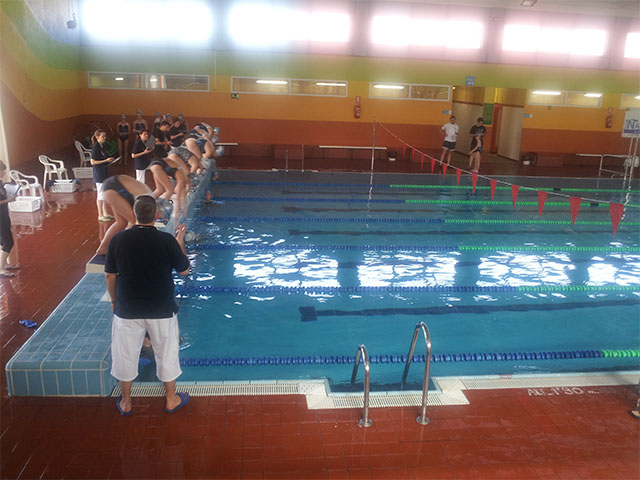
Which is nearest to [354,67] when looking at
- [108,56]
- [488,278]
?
[108,56]

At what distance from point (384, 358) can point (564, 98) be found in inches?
643

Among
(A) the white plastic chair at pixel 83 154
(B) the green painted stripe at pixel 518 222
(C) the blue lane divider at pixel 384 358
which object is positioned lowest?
(C) the blue lane divider at pixel 384 358

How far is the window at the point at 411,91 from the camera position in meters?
16.9

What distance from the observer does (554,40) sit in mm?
16844

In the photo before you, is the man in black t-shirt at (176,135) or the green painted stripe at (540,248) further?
the man in black t-shirt at (176,135)

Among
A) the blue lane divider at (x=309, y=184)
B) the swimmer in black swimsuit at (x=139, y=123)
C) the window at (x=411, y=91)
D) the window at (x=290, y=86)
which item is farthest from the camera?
the window at (x=411, y=91)

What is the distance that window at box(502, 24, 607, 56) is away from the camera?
1664 centimetres

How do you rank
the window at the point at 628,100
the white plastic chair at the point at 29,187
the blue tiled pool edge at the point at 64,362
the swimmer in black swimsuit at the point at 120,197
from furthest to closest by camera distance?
the window at the point at 628,100, the white plastic chair at the point at 29,187, the swimmer in black swimsuit at the point at 120,197, the blue tiled pool edge at the point at 64,362

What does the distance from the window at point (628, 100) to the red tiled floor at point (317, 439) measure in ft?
55.6

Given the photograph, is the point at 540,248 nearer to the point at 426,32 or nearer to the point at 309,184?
the point at 309,184

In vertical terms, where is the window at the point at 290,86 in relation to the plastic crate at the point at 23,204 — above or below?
above

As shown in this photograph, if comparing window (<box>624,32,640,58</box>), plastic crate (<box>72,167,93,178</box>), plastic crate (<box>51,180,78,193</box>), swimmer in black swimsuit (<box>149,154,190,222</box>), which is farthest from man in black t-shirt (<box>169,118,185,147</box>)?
window (<box>624,32,640,58</box>)

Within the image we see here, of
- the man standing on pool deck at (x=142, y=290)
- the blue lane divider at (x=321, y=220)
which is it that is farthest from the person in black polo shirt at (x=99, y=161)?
the man standing on pool deck at (x=142, y=290)

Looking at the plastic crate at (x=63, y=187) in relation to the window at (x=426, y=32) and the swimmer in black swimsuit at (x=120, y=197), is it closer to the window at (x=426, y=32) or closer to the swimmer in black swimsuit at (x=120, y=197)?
the swimmer in black swimsuit at (x=120, y=197)
